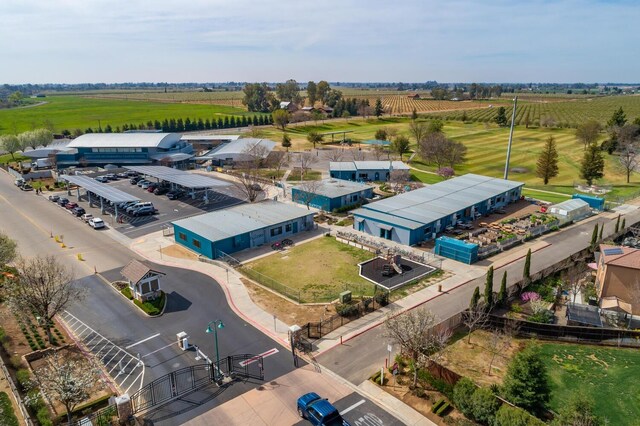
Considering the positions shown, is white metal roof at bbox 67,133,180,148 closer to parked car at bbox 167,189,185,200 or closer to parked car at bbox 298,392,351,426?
parked car at bbox 167,189,185,200

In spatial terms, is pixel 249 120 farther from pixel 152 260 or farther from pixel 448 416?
pixel 448 416

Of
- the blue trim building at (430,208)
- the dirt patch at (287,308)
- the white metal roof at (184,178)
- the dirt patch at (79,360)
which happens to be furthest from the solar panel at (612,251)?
the white metal roof at (184,178)

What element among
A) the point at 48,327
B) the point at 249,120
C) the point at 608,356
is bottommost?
the point at 608,356

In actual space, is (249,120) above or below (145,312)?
above

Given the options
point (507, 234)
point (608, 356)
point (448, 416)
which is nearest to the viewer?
point (448, 416)

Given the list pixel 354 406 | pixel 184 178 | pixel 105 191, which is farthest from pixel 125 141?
pixel 354 406

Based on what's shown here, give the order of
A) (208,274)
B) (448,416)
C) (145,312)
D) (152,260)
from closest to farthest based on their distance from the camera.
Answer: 1. (448,416)
2. (145,312)
3. (208,274)
4. (152,260)

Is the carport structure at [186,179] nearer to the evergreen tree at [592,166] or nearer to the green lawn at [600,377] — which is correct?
the green lawn at [600,377]

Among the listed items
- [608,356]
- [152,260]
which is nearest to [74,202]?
[152,260]
